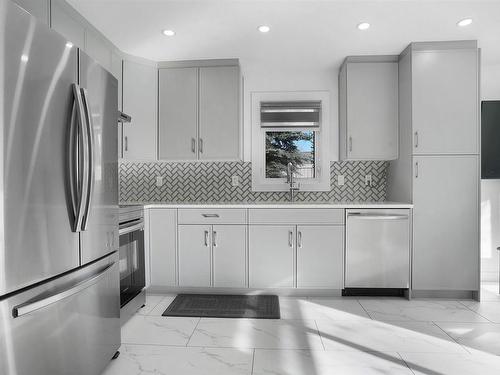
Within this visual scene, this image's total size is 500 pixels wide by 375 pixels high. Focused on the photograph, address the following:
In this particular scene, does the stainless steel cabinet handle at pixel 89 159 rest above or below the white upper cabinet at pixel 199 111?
below

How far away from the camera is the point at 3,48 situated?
3.59ft

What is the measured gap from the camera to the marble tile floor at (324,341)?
6.25 feet

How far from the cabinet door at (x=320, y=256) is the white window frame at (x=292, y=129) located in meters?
0.77

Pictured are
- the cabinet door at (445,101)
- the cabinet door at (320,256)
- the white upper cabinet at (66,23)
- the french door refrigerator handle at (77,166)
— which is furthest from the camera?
the cabinet door at (320,256)

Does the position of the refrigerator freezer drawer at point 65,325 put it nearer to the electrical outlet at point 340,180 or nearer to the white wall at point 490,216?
the electrical outlet at point 340,180

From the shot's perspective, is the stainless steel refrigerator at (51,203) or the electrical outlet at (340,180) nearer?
the stainless steel refrigerator at (51,203)

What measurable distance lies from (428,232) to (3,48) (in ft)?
11.0

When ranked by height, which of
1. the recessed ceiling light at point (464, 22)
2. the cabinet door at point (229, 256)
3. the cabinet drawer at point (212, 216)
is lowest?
the cabinet door at point (229, 256)

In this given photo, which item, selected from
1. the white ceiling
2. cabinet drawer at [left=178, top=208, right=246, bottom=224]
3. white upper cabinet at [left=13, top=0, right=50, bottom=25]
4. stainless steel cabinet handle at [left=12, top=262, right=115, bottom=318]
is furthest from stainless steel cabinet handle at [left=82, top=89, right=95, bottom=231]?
cabinet drawer at [left=178, top=208, right=246, bottom=224]

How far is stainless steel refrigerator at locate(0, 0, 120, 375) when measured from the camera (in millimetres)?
1124

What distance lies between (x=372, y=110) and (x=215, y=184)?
6.28ft

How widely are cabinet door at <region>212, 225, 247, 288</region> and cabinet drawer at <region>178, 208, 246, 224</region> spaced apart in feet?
0.20

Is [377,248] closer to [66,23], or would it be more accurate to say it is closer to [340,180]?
[340,180]

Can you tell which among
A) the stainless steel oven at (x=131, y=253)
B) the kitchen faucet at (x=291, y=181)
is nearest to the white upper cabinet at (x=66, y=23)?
the stainless steel oven at (x=131, y=253)
